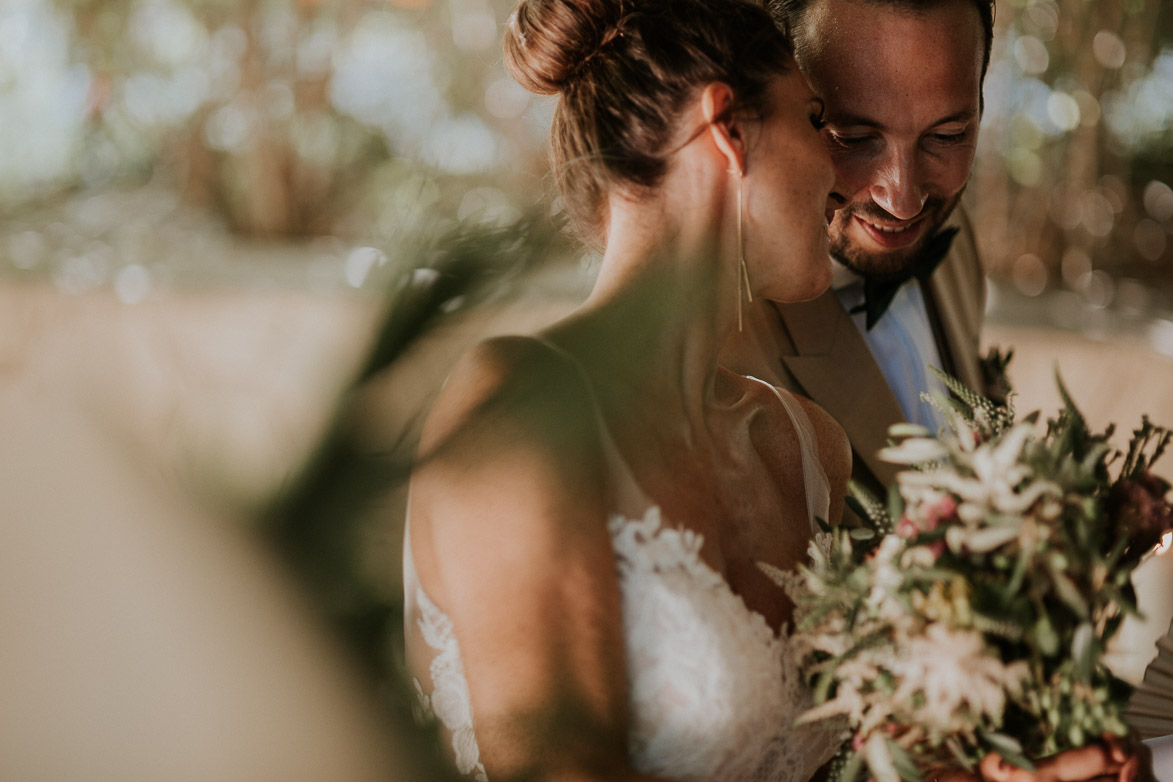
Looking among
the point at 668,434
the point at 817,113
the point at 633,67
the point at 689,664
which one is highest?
the point at 633,67

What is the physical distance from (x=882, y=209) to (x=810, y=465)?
0.60 metres

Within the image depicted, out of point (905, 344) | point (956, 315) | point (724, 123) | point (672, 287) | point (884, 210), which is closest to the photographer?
point (724, 123)

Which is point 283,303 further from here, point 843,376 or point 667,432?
point 667,432

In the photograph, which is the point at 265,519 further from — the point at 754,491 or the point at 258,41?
the point at 258,41

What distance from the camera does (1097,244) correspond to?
16.2 ft

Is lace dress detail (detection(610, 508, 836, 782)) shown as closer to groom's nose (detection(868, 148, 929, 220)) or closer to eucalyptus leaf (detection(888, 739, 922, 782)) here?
eucalyptus leaf (detection(888, 739, 922, 782))

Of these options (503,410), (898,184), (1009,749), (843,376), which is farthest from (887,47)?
(503,410)

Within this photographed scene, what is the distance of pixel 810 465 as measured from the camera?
1.65m

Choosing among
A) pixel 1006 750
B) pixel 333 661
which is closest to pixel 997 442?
pixel 1006 750

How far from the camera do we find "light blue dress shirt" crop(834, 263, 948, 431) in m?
2.22

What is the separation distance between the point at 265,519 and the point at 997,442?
3.62 feet

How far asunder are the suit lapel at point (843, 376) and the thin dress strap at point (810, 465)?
0.98ft

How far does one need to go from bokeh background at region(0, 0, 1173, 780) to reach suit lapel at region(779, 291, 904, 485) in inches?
32.0

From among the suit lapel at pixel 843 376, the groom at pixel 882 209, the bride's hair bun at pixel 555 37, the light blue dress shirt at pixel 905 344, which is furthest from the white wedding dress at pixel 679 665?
the light blue dress shirt at pixel 905 344
